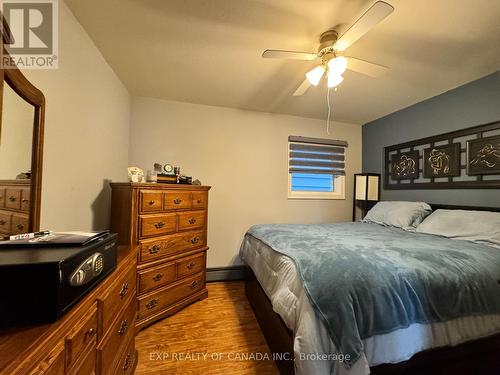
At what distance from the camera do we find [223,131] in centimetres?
288

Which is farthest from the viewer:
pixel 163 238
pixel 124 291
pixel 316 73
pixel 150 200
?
pixel 163 238

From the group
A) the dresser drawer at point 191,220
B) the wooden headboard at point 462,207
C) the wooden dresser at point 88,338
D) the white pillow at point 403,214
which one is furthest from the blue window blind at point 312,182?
the wooden dresser at point 88,338

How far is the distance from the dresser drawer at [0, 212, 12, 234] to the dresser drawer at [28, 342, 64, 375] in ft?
2.06

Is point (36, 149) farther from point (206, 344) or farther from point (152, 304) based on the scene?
point (206, 344)

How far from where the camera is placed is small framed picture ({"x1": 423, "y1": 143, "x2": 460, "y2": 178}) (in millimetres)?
2281

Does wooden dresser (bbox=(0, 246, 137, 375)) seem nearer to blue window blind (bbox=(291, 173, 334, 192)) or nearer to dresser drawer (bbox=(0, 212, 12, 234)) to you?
dresser drawer (bbox=(0, 212, 12, 234))

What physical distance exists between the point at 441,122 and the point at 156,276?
3.41 m

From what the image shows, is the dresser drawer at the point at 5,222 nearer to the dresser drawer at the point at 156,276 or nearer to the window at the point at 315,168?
the dresser drawer at the point at 156,276

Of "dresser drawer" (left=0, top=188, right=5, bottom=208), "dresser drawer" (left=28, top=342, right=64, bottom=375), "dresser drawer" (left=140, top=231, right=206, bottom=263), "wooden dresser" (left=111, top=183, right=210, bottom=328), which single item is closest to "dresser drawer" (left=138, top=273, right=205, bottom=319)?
"wooden dresser" (left=111, top=183, right=210, bottom=328)

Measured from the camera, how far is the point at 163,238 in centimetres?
192

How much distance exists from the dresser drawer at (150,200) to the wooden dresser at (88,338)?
21.0 inches

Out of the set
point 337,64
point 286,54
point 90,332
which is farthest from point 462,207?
point 90,332

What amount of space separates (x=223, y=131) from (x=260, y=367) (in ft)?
8.13

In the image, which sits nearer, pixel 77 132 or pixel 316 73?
pixel 77 132
